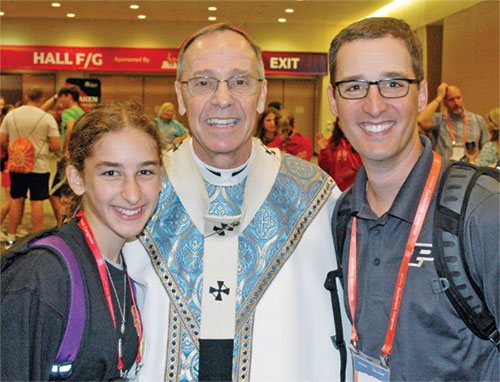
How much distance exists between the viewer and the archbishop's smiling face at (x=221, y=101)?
2.12m

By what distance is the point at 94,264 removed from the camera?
1.72m

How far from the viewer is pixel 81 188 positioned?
1894mm

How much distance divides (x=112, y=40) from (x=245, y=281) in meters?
14.1

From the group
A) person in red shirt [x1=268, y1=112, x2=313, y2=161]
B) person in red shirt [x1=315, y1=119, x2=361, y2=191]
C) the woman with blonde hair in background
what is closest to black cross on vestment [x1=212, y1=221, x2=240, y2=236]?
person in red shirt [x1=315, y1=119, x2=361, y2=191]

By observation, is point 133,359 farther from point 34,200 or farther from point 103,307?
point 34,200

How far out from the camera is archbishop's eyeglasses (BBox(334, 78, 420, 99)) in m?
1.77

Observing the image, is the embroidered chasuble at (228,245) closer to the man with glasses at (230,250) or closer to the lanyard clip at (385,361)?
the man with glasses at (230,250)

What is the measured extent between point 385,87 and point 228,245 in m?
0.82

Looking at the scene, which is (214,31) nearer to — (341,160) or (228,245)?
(228,245)

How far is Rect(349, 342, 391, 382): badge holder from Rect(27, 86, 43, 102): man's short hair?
613cm

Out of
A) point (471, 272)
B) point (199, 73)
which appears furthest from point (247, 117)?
point (471, 272)

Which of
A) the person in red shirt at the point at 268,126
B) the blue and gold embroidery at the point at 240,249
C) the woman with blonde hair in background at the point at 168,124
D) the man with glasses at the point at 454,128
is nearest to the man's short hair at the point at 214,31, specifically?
the blue and gold embroidery at the point at 240,249

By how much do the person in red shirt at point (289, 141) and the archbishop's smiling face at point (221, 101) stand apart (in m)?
4.67

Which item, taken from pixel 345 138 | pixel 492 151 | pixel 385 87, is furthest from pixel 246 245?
pixel 492 151
